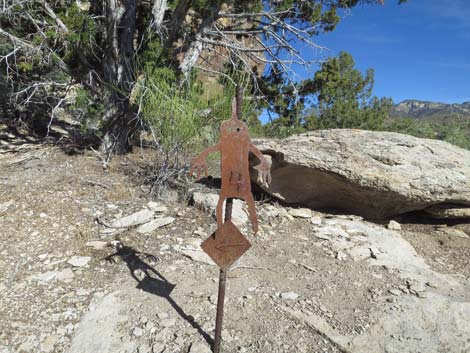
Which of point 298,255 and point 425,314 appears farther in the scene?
point 298,255

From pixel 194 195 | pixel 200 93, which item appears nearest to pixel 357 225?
pixel 194 195

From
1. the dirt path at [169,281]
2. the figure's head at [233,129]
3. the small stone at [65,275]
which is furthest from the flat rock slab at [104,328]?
the figure's head at [233,129]

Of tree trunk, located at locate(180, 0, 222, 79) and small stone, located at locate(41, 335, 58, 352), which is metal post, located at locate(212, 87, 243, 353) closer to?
small stone, located at locate(41, 335, 58, 352)

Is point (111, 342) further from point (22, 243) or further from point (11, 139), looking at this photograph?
point (11, 139)

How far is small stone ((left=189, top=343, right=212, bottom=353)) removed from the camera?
2213mm

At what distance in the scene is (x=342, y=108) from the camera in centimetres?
1076

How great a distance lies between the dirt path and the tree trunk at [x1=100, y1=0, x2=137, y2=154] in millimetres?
1829

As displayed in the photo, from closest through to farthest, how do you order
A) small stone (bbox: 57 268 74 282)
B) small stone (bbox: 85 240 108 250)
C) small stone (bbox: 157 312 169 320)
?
small stone (bbox: 157 312 169 320) → small stone (bbox: 57 268 74 282) → small stone (bbox: 85 240 108 250)

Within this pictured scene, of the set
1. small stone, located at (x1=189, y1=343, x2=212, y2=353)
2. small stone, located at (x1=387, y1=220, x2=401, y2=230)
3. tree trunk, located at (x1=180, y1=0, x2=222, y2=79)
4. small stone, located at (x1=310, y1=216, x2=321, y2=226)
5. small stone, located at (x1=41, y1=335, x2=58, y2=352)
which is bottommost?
small stone, located at (x1=41, y1=335, x2=58, y2=352)

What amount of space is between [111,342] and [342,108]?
33.1 ft

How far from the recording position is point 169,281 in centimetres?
302

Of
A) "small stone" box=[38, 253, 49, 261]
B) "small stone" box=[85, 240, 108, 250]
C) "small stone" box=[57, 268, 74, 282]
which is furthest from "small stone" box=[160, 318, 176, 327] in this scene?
"small stone" box=[38, 253, 49, 261]

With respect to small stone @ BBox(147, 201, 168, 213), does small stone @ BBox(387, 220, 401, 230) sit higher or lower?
higher

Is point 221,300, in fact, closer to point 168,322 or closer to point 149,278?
point 168,322
